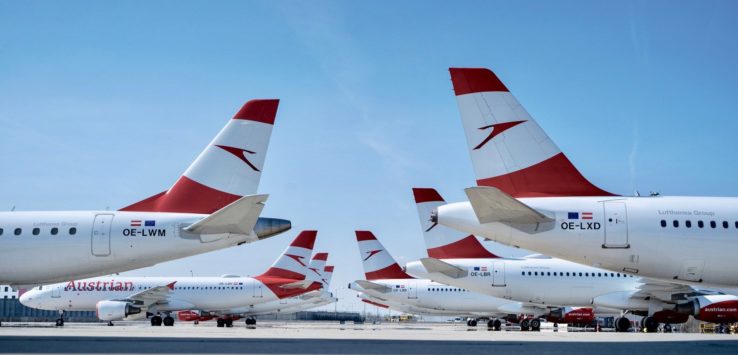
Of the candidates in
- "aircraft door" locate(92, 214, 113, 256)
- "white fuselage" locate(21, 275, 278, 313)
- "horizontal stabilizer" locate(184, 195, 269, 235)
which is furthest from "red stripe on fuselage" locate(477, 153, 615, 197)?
"white fuselage" locate(21, 275, 278, 313)

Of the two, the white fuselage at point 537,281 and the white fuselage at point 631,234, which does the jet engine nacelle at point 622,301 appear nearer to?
the white fuselage at point 537,281

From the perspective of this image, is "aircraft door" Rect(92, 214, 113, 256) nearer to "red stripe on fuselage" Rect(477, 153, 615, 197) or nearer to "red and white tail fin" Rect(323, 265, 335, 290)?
"red stripe on fuselage" Rect(477, 153, 615, 197)

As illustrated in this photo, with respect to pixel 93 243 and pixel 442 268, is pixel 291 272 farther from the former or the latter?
pixel 93 243

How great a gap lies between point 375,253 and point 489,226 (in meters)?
26.4

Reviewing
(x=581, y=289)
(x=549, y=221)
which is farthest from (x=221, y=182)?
(x=581, y=289)

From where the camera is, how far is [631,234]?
51.5 ft

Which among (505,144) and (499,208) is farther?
(505,144)

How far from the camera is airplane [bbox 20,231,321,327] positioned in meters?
41.7

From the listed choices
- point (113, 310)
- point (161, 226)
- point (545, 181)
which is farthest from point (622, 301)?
point (113, 310)

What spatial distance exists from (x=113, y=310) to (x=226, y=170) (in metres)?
24.2

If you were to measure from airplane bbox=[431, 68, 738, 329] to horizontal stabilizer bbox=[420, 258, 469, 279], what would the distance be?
1248 cm

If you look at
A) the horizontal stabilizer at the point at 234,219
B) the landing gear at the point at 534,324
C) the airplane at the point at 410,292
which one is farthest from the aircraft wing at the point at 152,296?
the horizontal stabilizer at the point at 234,219

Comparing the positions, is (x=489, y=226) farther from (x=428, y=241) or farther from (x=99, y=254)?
(x=428, y=241)

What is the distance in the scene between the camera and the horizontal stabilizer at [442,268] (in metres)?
28.7
